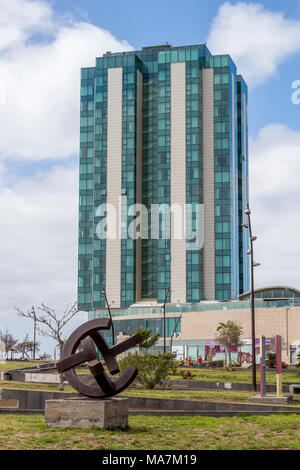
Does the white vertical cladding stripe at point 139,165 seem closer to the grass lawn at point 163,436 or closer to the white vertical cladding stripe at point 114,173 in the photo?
the white vertical cladding stripe at point 114,173

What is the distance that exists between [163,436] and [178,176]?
344 ft

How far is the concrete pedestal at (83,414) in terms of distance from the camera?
17578 millimetres

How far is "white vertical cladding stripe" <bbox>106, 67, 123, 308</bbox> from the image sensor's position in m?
121

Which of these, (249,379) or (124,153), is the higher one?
(124,153)

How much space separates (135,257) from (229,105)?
33787mm

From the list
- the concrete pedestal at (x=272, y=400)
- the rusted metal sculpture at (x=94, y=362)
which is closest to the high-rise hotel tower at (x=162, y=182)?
the concrete pedestal at (x=272, y=400)

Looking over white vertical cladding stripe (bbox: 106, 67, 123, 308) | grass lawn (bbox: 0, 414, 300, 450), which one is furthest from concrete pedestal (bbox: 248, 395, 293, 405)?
white vertical cladding stripe (bbox: 106, 67, 123, 308)

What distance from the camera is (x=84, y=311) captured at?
127 metres

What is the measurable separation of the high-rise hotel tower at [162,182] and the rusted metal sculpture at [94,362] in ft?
315

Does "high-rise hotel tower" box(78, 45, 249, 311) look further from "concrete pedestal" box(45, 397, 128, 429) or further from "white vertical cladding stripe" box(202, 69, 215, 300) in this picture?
"concrete pedestal" box(45, 397, 128, 429)

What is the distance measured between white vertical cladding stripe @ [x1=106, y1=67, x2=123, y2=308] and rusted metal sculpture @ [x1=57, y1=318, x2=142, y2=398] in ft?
329
